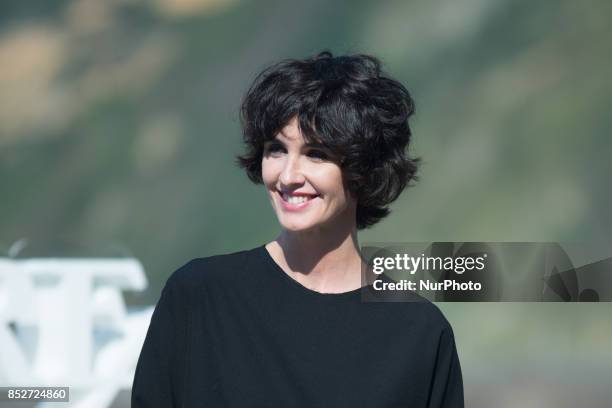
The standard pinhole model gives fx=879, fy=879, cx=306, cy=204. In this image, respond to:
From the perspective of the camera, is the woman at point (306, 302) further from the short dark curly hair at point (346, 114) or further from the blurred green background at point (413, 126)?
the blurred green background at point (413, 126)

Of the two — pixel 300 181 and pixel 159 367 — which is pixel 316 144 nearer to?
pixel 300 181

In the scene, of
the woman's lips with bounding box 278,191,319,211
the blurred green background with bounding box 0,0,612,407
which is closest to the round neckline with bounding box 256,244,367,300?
the woman's lips with bounding box 278,191,319,211

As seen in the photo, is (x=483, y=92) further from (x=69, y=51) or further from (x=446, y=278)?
(x=69, y=51)

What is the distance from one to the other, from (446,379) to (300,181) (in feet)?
1.29

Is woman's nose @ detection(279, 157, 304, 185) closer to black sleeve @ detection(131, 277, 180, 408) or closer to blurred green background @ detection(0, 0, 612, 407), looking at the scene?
black sleeve @ detection(131, 277, 180, 408)

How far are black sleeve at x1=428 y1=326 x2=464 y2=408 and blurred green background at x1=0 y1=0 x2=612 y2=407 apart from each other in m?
1.48

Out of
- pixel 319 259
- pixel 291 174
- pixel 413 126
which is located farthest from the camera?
pixel 413 126

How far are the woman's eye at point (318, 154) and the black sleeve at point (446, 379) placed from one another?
0.33 metres

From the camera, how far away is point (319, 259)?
138cm

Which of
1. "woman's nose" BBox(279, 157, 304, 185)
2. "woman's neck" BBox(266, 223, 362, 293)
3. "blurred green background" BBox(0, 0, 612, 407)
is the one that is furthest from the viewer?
"blurred green background" BBox(0, 0, 612, 407)

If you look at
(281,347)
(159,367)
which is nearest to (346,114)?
(281,347)

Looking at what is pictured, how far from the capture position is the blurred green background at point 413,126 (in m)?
2.90

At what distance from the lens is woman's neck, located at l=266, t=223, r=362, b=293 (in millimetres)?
1376

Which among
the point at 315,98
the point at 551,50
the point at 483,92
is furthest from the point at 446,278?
the point at 315,98
